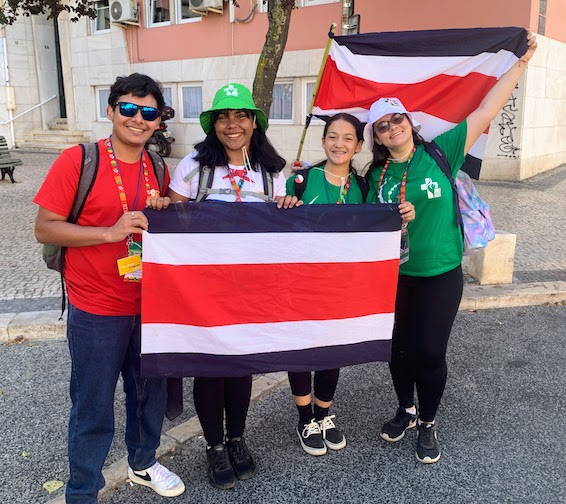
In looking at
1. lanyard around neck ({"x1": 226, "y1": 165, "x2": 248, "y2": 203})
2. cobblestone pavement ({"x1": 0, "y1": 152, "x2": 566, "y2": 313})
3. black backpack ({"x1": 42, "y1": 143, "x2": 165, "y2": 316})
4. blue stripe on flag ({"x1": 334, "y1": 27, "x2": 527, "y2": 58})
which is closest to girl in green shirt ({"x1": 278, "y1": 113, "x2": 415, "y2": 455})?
lanyard around neck ({"x1": 226, "y1": 165, "x2": 248, "y2": 203})

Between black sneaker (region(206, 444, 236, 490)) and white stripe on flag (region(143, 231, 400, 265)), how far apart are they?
3.38 feet

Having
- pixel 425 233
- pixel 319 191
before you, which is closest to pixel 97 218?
pixel 319 191

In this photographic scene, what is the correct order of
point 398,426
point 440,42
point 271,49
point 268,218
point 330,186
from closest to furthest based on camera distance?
point 268,218 < point 330,186 < point 398,426 < point 440,42 < point 271,49

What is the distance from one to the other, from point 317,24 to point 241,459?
13.2 metres

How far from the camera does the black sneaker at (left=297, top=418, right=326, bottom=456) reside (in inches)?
121

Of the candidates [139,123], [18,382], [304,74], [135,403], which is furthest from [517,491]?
[304,74]

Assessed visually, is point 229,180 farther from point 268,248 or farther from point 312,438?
point 312,438

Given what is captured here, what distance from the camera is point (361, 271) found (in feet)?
9.27

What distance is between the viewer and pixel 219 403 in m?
2.79

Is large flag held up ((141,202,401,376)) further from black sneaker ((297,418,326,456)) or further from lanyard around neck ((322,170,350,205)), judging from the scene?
black sneaker ((297,418,326,456))

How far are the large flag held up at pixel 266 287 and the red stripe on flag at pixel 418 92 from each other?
1175mm

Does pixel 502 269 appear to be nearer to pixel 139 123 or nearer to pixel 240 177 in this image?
pixel 240 177

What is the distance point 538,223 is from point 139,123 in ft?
25.9

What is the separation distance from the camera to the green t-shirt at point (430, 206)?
9.09ft
